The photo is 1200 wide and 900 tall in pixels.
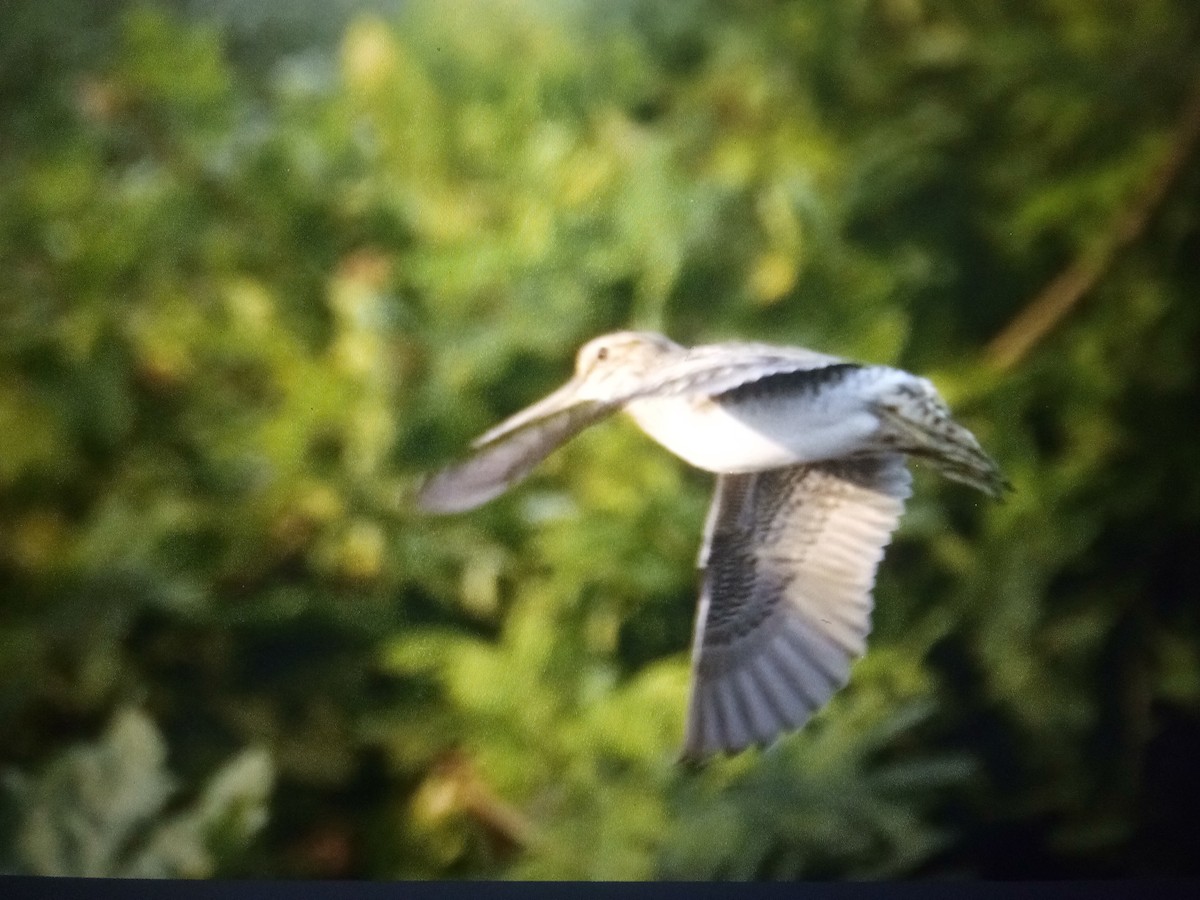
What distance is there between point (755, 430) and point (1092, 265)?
0.43 metres

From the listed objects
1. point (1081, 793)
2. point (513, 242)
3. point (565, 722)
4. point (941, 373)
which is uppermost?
point (513, 242)

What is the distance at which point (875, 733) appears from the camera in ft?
4.10

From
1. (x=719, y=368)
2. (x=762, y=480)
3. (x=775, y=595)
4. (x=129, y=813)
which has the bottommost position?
(x=129, y=813)

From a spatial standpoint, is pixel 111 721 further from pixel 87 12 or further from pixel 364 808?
pixel 87 12

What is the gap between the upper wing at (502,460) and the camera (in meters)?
1.22

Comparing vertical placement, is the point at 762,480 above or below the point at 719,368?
below

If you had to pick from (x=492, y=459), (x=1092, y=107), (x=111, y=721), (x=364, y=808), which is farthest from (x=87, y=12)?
(x=1092, y=107)

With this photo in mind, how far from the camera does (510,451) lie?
1.23 metres

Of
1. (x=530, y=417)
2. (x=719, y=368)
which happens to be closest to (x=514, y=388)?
(x=530, y=417)

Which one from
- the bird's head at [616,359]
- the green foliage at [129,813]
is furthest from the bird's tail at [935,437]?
the green foliage at [129,813]

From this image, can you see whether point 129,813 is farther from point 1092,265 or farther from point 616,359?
point 1092,265

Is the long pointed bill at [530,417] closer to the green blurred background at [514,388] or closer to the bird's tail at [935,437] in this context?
the green blurred background at [514,388]

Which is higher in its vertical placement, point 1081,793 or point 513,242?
point 513,242

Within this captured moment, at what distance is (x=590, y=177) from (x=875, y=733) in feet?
2.15
